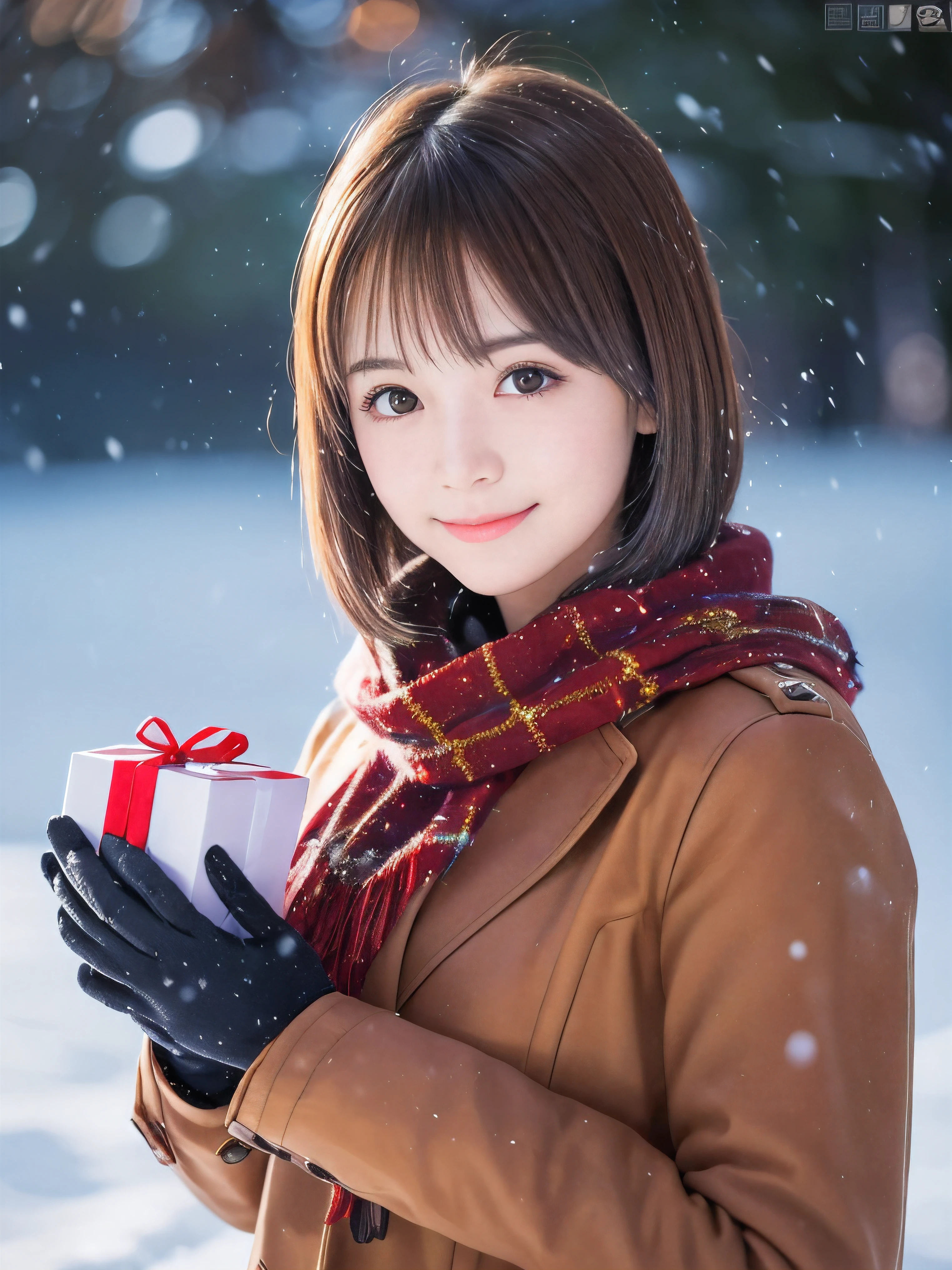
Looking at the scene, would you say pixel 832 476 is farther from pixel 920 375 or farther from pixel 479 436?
pixel 479 436

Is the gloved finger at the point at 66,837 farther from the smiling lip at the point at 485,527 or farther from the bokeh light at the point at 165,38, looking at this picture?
the bokeh light at the point at 165,38

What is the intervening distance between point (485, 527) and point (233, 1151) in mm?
613

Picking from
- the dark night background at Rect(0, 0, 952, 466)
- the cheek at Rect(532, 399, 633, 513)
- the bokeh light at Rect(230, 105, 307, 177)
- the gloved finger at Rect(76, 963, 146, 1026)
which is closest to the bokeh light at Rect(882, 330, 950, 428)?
the dark night background at Rect(0, 0, 952, 466)

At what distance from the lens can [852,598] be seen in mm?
2453

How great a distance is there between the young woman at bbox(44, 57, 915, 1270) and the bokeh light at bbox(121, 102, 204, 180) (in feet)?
6.41

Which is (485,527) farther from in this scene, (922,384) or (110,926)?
(922,384)

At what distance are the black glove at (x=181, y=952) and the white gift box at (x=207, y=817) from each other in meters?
0.02

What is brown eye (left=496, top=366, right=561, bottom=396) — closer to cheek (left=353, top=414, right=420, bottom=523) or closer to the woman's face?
the woman's face

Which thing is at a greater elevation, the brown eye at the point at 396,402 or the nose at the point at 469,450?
the brown eye at the point at 396,402

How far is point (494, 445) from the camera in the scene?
92cm

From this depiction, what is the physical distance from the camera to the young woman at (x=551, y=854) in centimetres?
73

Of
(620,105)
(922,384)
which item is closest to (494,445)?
(620,105)

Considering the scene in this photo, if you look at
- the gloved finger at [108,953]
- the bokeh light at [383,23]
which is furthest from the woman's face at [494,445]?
the bokeh light at [383,23]

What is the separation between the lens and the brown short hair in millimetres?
883
